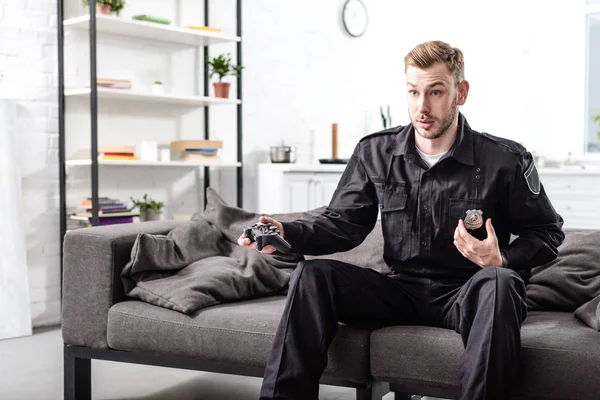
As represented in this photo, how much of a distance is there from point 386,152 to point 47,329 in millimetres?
2459

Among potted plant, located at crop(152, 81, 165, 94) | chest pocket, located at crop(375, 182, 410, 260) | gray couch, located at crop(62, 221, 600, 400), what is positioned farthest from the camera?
potted plant, located at crop(152, 81, 165, 94)

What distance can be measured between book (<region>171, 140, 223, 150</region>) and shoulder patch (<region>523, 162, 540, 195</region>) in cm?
263

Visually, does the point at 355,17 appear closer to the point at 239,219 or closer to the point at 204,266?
the point at 239,219

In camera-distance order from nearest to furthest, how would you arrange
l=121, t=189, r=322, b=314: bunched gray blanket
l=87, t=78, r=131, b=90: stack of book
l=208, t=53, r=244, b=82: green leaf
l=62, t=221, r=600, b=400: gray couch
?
l=62, t=221, r=600, b=400: gray couch
l=121, t=189, r=322, b=314: bunched gray blanket
l=87, t=78, r=131, b=90: stack of book
l=208, t=53, r=244, b=82: green leaf

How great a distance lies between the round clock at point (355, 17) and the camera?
20.2 feet

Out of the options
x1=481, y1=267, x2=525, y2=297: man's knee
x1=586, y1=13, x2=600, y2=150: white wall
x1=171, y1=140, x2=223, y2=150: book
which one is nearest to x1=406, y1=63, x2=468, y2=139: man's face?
x1=481, y1=267, x2=525, y2=297: man's knee

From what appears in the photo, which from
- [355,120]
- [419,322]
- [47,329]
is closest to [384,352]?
[419,322]

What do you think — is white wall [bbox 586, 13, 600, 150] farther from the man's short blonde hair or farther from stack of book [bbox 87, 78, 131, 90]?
the man's short blonde hair

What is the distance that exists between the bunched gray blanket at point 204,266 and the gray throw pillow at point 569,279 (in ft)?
2.84

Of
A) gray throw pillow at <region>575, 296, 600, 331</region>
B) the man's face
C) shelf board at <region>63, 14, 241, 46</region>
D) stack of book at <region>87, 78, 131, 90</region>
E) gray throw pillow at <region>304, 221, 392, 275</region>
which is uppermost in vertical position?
shelf board at <region>63, 14, 241, 46</region>

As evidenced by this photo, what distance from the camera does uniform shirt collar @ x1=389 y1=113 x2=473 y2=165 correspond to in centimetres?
237

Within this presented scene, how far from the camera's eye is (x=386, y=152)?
2.53 meters

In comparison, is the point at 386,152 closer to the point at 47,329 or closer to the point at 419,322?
the point at 419,322

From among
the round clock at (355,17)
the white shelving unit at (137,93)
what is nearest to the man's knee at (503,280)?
the white shelving unit at (137,93)
